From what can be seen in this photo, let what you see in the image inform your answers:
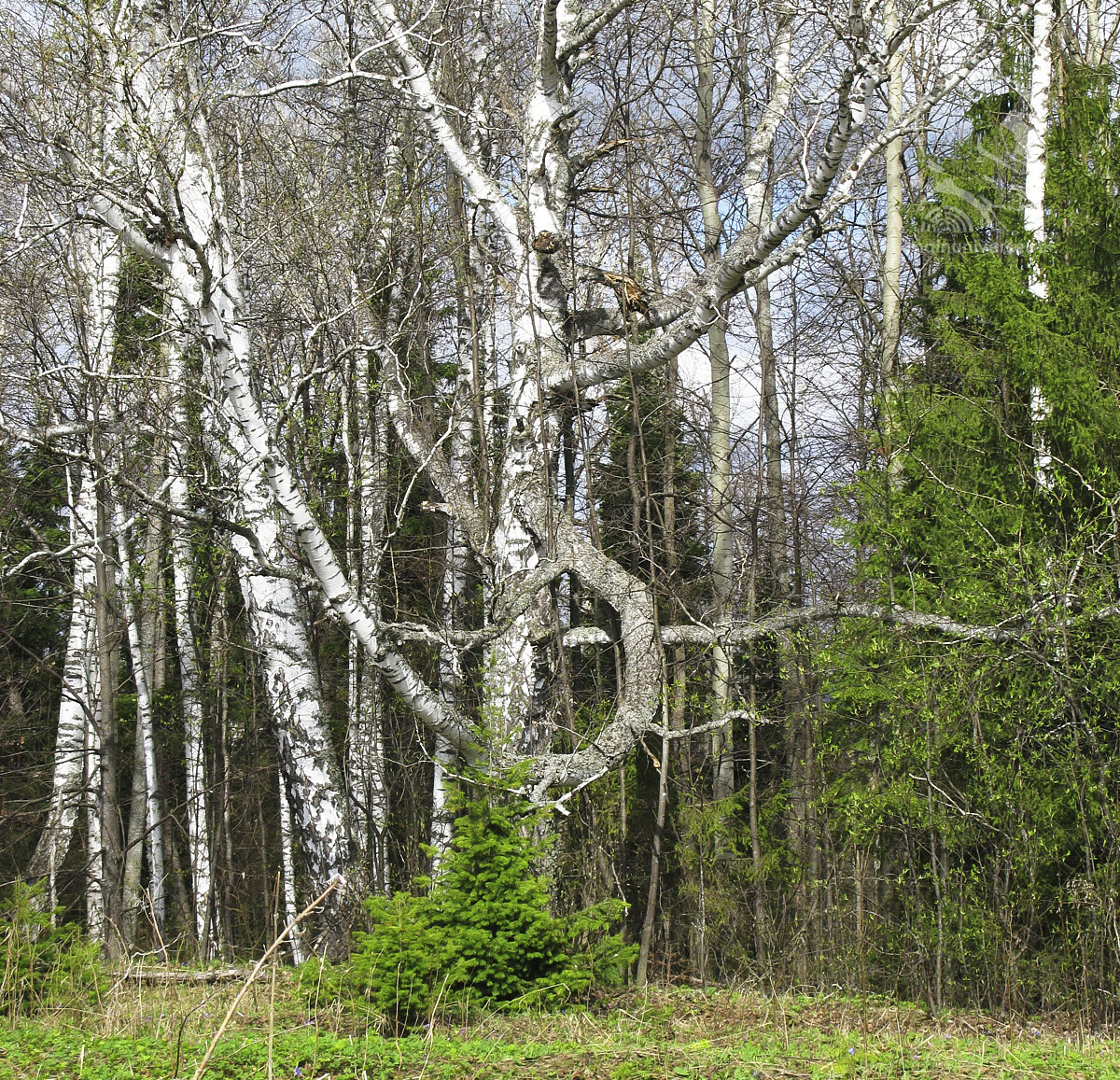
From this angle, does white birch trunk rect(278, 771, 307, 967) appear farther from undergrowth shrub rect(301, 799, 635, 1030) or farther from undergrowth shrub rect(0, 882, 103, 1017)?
undergrowth shrub rect(301, 799, 635, 1030)

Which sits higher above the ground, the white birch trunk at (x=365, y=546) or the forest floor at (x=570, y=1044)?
the white birch trunk at (x=365, y=546)

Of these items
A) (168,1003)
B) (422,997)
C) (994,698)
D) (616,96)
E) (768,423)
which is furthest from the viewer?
(768,423)

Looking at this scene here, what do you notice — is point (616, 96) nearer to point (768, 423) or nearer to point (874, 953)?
point (768, 423)

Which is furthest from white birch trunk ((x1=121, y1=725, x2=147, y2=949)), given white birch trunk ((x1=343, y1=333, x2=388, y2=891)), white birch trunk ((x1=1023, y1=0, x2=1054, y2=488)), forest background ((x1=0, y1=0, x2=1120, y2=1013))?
white birch trunk ((x1=1023, y1=0, x2=1054, y2=488))

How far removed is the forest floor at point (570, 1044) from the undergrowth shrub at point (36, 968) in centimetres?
28

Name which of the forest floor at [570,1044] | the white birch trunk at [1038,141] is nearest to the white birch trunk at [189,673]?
the forest floor at [570,1044]

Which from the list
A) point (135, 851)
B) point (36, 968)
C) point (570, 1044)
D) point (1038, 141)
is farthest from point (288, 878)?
point (1038, 141)

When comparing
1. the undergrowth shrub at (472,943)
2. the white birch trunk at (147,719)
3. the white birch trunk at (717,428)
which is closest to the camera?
the undergrowth shrub at (472,943)

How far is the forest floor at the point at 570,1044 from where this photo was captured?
12.2 ft

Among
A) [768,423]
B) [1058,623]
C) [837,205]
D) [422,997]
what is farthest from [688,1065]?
[768,423]

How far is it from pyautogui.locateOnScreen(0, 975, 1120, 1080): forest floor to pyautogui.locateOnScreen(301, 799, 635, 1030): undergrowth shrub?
0.43 feet

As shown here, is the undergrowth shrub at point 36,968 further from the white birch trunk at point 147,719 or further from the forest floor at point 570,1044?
the white birch trunk at point 147,719

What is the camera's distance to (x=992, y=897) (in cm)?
716

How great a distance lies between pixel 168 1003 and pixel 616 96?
9490 millimetres
